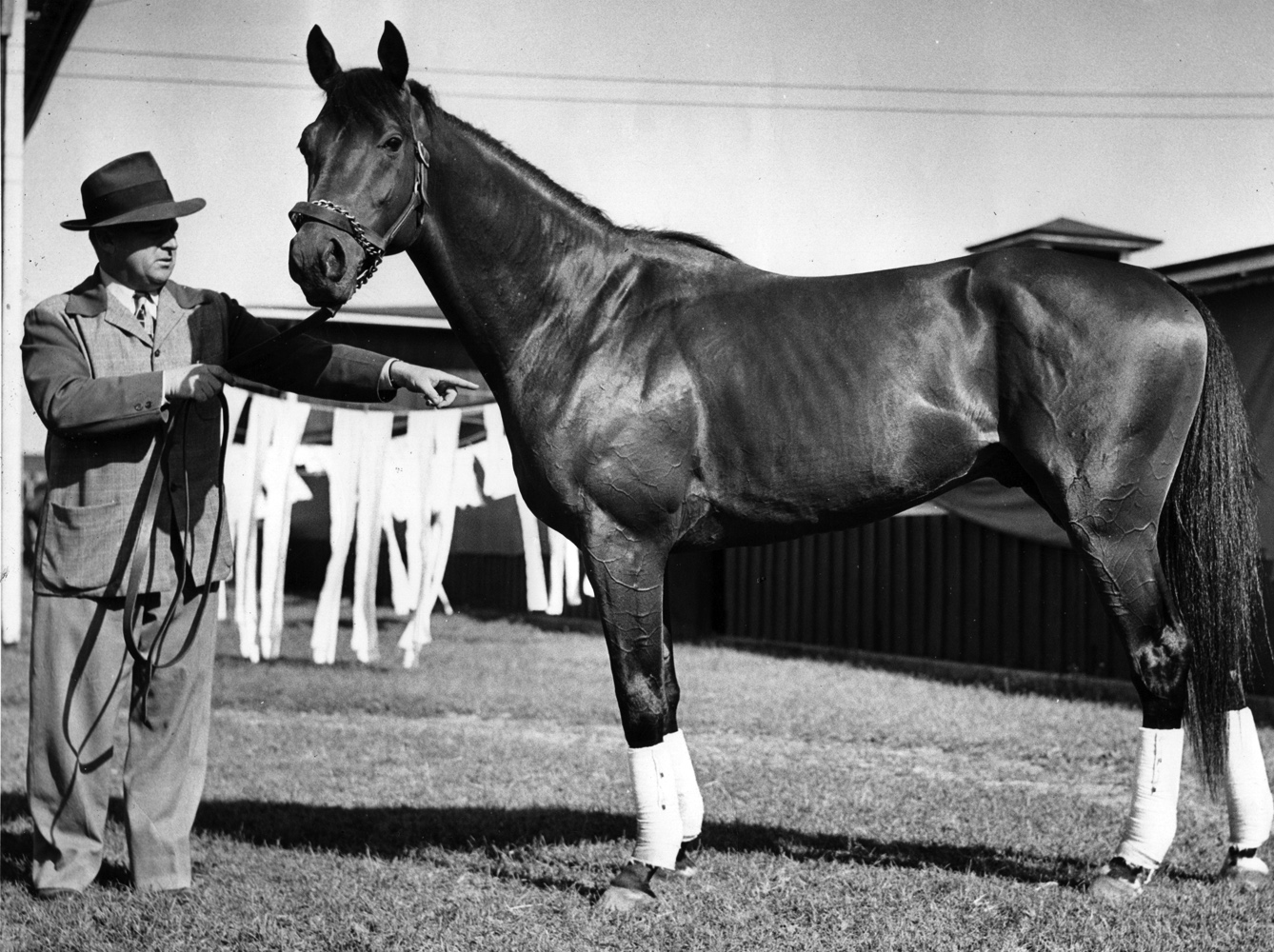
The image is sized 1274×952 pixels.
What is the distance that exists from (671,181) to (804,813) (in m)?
3.43

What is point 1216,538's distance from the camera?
369cm

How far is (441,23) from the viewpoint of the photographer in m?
5.35

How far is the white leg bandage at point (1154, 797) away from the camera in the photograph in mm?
3496

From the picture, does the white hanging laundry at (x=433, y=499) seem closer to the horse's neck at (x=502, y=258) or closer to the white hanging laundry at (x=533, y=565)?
the white hanging laundry at (x=533, y=565)

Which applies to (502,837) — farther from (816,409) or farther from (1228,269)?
(1228,269)

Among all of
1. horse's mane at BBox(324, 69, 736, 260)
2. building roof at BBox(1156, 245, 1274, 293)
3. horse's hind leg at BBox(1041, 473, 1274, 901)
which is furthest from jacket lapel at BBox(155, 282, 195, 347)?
building roof at BBox(1156, 245, 1274, 293)

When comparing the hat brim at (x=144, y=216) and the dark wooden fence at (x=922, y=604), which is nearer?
the hat brim at (x=144, y=216)

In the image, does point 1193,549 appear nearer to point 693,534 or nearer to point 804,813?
point 693,534

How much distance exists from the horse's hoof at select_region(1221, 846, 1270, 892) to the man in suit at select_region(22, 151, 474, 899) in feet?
9.71

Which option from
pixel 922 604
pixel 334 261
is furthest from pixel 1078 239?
pixel 334 261

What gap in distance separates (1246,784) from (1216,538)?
807mm

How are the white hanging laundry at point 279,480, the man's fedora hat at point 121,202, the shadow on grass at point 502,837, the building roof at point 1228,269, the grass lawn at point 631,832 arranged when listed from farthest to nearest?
the white hanging laundry at point 279,480 → the building roof at point 1228,269 → the shadow on grass at point 502,837 → the man's fedora hat at point 121,202 → the grass lawn at point 631,832

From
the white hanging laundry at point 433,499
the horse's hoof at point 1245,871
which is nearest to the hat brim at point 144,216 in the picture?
the horse's hoof at point 1245,871

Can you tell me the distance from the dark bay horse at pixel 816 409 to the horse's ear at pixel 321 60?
0.01 metres
